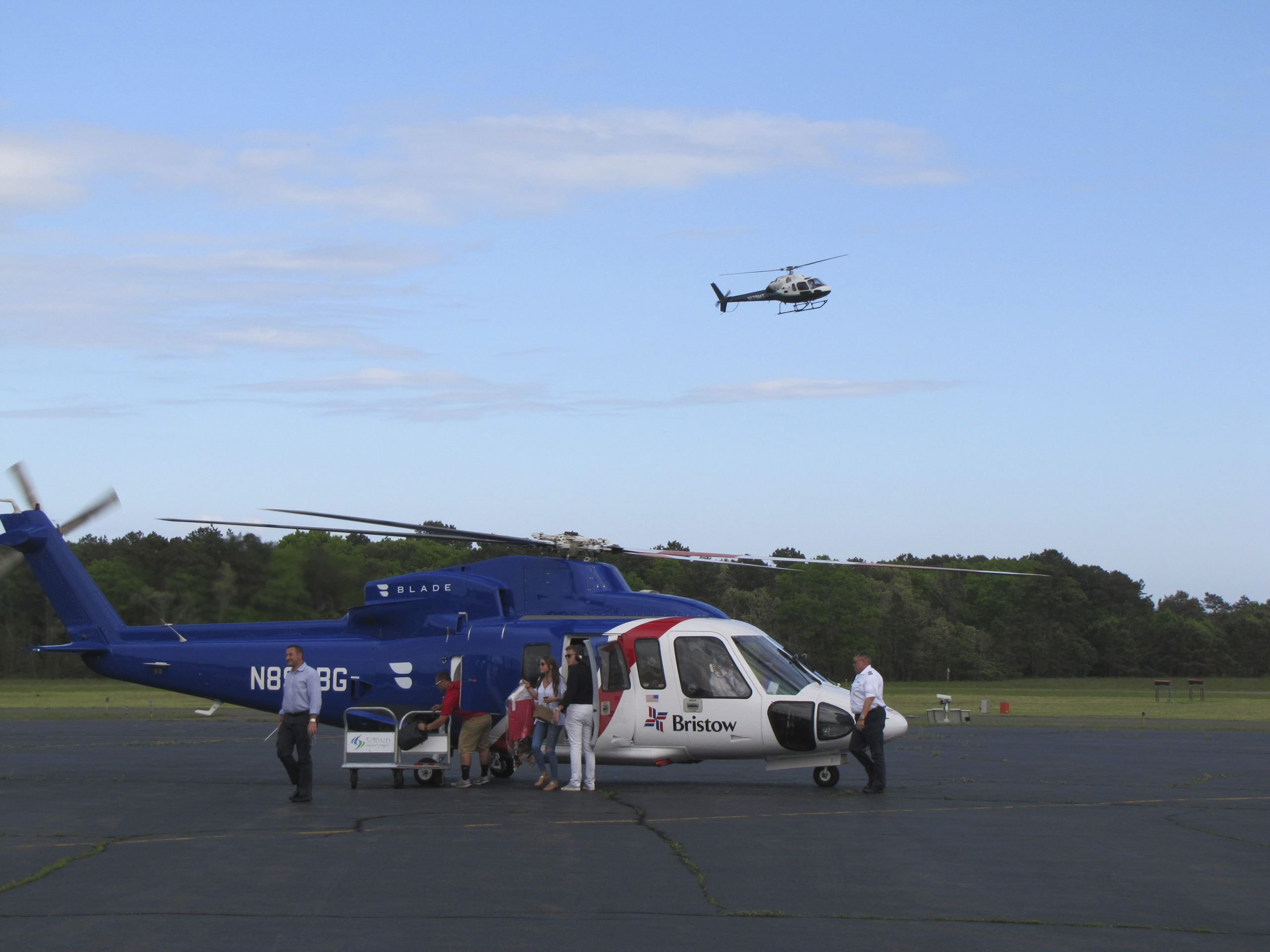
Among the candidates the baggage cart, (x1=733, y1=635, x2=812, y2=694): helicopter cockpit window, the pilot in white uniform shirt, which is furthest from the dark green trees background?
the pilot in white uniform shirt

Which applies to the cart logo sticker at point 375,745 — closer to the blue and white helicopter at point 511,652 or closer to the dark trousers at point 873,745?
the blue and white helicopter at point 511,652

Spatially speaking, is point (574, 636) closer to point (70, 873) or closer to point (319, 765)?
point (319, 765)

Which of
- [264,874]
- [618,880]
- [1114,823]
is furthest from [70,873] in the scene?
[1114,823]

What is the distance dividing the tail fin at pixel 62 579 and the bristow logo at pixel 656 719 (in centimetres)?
929

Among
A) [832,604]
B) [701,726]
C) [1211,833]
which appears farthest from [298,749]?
[832,604]

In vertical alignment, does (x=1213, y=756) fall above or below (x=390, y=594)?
below

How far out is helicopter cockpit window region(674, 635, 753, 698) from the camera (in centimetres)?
1720

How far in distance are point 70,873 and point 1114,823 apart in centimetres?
1004

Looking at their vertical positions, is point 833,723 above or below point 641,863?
above

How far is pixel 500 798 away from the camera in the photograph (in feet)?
51.7

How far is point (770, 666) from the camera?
685 inches

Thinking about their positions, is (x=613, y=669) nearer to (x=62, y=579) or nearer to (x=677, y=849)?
(x=677, y=849)

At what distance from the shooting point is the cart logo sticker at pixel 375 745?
1741 centimetres

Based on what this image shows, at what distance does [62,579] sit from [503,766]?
8.31 meters
